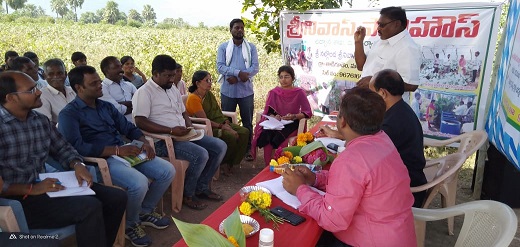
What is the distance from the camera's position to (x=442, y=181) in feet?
8.50

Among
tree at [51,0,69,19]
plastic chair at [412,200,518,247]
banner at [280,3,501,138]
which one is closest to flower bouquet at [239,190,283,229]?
plastic chair at [412,200,518,247]

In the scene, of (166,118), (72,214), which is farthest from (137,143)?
(72,214)

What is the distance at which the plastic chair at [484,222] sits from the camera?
1608 millimetres

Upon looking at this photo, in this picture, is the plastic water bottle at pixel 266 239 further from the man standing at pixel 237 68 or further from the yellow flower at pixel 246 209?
the man standing at pixel 237 68

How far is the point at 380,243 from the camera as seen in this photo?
5.47ft

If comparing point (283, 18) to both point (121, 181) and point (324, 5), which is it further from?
point (121, 181)

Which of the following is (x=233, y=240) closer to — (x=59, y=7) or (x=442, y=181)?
(x=442, y=181)

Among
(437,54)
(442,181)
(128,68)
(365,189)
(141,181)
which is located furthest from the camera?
(128,68)

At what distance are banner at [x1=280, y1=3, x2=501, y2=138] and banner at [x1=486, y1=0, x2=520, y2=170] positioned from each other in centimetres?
38

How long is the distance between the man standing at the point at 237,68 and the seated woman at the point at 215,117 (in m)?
0.52

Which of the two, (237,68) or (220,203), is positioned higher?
(237,68)

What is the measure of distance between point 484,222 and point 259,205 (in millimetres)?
1126

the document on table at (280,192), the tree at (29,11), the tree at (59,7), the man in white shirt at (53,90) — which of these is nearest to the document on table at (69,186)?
the man in white shirt at (53,90)

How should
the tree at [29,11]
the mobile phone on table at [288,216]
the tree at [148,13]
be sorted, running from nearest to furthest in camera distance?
the mobile phone on table at [288,216] → the tree at [29,11] → the tree at [148,13]
